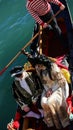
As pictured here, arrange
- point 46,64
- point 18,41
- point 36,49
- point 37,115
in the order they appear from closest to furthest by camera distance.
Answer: point 46,64 → point 37,115 → point 36,49 → point 18,41

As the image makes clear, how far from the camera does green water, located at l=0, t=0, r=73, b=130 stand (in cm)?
604

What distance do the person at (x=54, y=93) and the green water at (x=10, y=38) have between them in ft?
4.88

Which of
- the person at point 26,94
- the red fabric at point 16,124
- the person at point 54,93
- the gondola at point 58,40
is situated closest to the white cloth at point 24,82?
the person at point 26,94

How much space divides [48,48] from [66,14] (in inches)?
24.9

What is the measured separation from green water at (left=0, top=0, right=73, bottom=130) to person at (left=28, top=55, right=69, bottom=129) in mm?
1487

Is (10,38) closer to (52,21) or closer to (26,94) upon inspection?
(52,21)

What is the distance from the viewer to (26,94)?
179 inches

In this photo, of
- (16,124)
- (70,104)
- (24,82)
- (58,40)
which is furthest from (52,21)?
(16,124)

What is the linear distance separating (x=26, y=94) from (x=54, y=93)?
0.38 meters

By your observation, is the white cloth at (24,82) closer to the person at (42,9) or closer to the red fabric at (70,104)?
the red fabric at (70,104)

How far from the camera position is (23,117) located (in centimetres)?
469

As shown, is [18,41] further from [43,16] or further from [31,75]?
[31,75]

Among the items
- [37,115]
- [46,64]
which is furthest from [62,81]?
[37,115]

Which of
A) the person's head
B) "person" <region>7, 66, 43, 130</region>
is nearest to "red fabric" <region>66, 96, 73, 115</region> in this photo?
"person" <region>7, 66, 43, 130</region>
